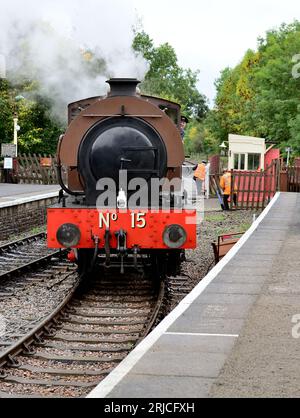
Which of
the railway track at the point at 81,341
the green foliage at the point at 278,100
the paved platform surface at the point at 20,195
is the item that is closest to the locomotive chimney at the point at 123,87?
the railway track at the point at 81,341

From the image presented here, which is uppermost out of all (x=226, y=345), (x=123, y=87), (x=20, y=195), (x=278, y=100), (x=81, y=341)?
(x=278, y=100)

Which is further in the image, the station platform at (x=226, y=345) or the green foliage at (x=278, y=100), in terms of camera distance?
the green foliage at (x=278, y=100)

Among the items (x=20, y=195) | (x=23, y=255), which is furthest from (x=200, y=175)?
(x=23, y=255)

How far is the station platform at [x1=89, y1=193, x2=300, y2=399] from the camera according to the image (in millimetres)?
5129

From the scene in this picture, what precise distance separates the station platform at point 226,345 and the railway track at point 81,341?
0.88m

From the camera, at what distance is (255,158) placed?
32.9m

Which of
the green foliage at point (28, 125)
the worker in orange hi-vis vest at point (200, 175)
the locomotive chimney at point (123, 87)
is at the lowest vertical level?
the worker in orange hi-vis vest at point (200, 175)

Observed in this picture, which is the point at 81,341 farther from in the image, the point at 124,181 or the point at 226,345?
the point at 124,181

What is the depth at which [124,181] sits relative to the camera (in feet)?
36.3

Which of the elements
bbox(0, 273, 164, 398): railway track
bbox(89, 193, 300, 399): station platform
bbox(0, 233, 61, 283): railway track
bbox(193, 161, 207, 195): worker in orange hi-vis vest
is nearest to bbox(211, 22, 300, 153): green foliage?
bbox(193, 161, 207, 195): worker in orange hi-vis vest

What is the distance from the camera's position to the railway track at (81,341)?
6.88 metres

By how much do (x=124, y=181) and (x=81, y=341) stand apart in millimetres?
3217

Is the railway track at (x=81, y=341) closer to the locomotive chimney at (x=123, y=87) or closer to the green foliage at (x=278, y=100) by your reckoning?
the locomotive chimney at (x=123, y=87)
